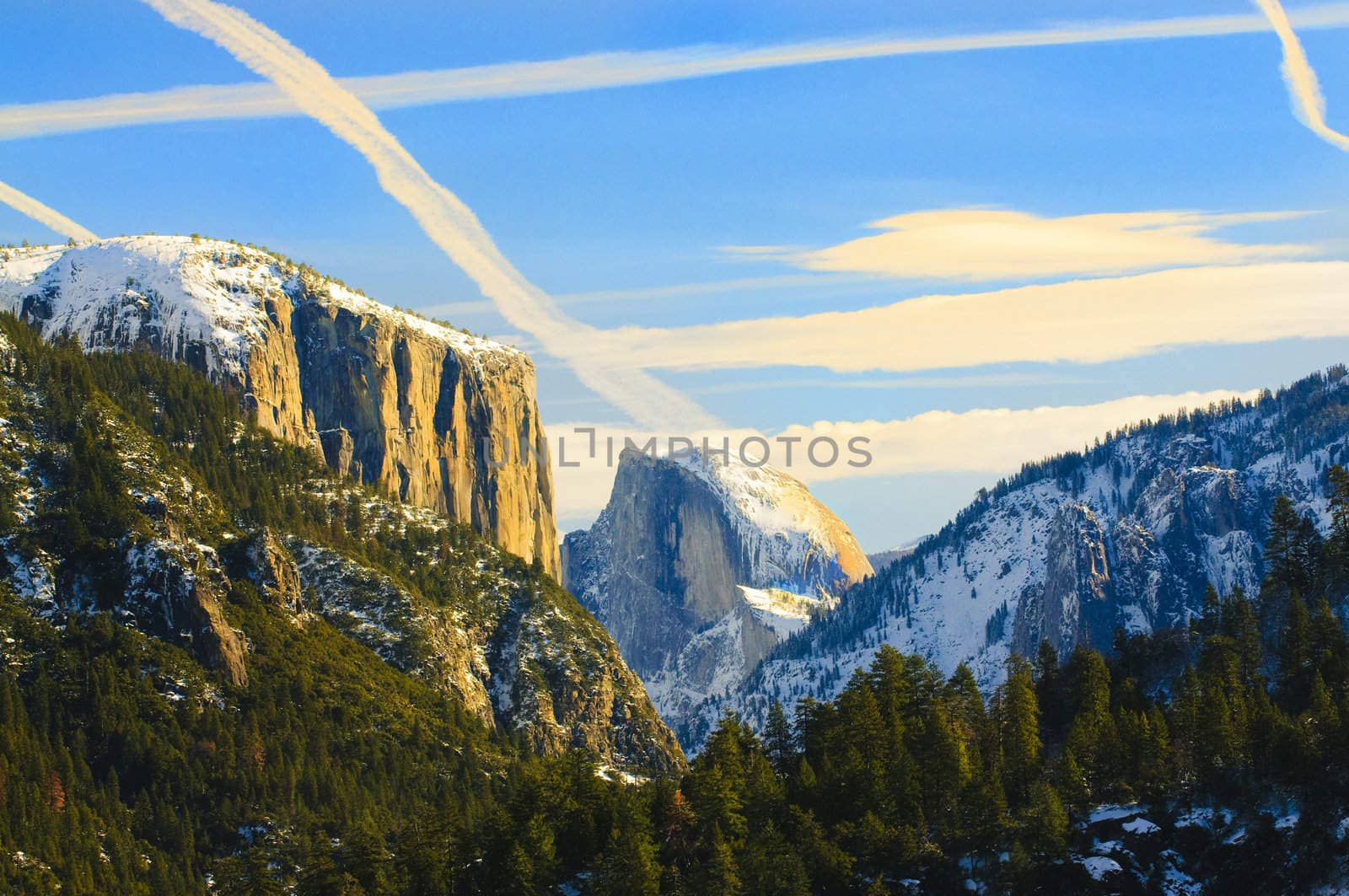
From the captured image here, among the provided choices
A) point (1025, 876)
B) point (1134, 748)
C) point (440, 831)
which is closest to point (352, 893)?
point (440, 831)

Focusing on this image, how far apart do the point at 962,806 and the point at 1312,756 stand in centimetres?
3509

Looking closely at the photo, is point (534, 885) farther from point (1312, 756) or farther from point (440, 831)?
point (1312, 756)

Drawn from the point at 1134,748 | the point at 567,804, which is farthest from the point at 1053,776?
the point at 567,804

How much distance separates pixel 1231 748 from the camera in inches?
7136

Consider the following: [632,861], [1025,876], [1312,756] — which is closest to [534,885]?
[632,861]

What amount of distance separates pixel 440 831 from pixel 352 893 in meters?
16.4

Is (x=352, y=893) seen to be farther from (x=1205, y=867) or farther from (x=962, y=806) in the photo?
(x=1205, y=867)

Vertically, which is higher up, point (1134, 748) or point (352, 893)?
point (1134, 748)

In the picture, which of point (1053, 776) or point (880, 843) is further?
point (1053, 776)

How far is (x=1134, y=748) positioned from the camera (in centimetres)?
18962

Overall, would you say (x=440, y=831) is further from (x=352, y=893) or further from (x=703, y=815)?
(x=703, y=815)

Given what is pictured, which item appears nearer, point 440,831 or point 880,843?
point 880,843

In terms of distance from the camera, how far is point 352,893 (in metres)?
179

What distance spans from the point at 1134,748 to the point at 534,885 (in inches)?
2562
